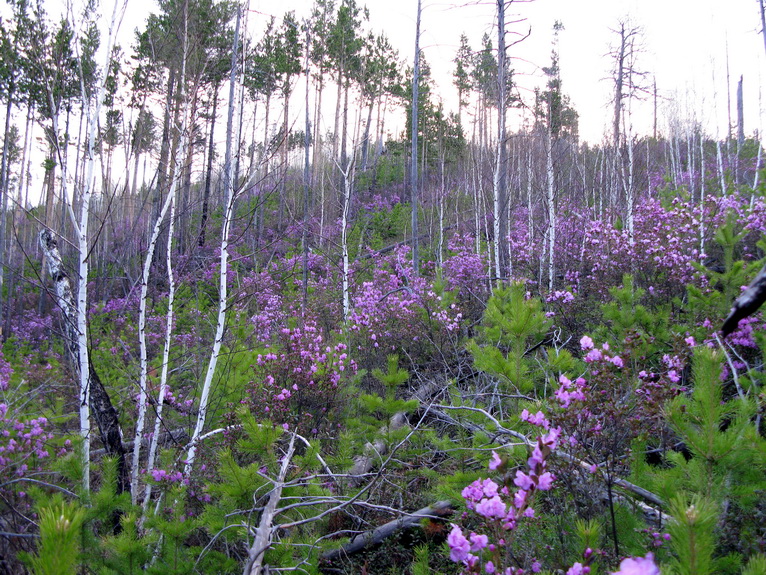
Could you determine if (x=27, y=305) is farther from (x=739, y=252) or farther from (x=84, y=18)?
(x=739, y=252)

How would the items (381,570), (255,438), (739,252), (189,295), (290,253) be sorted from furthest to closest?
1. (290,253)
2. (189,295)
3. (739,252)
4. (381,570)
5. (255,438)

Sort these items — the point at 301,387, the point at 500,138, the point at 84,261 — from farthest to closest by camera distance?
the point at 500,138 < the point at 301,387 < the point at 84,261

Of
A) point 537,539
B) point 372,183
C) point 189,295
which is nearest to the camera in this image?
point 537,539

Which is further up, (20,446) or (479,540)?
(479,540)

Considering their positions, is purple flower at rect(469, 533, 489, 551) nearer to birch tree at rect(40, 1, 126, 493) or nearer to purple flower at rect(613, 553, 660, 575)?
purple flower at rect(613, 553, 660, 575)

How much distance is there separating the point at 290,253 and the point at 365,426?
12064mm

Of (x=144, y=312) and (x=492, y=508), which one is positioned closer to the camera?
(x=492, y=508)

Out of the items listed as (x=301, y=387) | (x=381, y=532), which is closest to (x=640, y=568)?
A: (x=381, y=532)

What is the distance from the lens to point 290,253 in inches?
621

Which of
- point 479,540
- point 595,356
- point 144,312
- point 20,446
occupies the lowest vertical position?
point 20,446

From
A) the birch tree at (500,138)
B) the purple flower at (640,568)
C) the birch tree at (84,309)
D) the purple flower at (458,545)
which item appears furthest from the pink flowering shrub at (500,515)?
the birch tree at (500,138)

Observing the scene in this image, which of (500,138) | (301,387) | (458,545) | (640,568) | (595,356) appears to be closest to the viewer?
(640,568)

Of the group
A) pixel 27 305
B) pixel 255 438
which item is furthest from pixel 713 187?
pixel 27 305

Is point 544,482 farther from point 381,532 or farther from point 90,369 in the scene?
point 90,369
